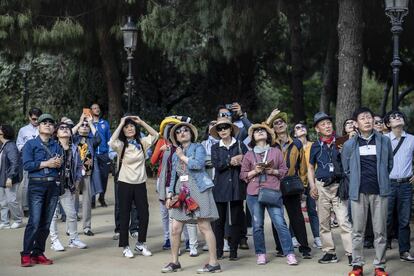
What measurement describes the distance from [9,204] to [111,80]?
11.0m

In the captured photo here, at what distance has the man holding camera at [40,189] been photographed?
31.0 feet

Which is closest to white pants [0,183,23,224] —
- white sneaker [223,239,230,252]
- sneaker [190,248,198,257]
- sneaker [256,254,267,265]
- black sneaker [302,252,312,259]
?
sneaker [190,248,198,257]

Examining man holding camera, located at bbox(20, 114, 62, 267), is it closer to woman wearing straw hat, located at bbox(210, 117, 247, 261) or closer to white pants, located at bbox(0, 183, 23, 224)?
woman wearing straw hat, located at bbox(210, 117, 247, 261)

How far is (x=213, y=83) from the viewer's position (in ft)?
84.9

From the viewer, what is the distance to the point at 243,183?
9.82 metres

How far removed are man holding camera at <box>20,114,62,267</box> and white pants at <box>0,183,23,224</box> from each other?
297 cm

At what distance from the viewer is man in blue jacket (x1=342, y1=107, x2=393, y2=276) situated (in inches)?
338

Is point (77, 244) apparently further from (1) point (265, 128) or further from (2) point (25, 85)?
(2) point (25, 85)

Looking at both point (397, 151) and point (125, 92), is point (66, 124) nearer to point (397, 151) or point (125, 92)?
point (397, 151)

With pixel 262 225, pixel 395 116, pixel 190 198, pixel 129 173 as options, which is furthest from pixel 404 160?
pixel 129 173

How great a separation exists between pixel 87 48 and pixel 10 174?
34.7 ft

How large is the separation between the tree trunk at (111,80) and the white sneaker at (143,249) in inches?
493

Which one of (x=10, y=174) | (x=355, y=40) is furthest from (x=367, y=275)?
(x=355, y=40)

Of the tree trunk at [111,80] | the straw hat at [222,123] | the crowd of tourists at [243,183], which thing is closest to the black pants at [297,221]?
the crowd of tourists at [243,183]
